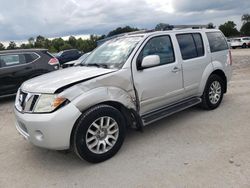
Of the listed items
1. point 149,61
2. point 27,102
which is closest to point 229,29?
point 149,61

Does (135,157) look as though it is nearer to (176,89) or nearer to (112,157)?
(112,157)

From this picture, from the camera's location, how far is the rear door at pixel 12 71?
810 cm

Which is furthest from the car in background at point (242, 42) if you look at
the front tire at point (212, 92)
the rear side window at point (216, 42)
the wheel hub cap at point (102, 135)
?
the wheel hub cap at point (102, 135)

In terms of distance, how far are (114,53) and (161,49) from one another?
0.83 meters


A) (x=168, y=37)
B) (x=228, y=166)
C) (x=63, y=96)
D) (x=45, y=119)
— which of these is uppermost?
(x=168, y=37)

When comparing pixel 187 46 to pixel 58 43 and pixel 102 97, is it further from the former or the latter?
pixel 58 43

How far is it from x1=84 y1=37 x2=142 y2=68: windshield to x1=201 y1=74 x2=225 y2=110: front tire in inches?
78.6

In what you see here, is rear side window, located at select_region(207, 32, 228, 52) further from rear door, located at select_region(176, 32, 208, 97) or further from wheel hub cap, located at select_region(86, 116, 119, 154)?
wheel hub cap, located at select_region(86, 116, 119, 154)

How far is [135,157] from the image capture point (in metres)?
3.80

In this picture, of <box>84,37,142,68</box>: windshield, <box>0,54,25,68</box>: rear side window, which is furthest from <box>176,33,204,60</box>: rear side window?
<box>0,54,25,68</box>: rear side window

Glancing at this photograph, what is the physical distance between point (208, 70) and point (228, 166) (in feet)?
8.26

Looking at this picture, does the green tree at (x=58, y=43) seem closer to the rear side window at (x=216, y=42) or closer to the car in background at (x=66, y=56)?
the car in background at (x=66, y=56)

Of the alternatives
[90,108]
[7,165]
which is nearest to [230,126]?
[90,108]

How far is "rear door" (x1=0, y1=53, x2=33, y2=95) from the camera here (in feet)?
26.6
